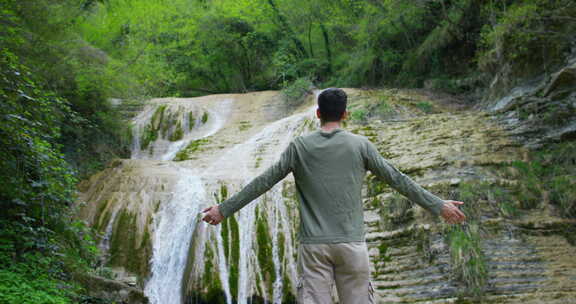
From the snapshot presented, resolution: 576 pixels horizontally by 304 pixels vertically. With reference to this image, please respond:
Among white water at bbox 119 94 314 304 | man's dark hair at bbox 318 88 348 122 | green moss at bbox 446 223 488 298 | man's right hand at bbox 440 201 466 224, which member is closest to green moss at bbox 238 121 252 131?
white water at bbox 119 94 314 304

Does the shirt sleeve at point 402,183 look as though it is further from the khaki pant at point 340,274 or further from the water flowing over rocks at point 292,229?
the water flowing over rocks at point 292,229

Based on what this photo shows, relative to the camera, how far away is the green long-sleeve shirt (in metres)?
2.33

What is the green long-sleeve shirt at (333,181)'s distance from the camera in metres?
2.33

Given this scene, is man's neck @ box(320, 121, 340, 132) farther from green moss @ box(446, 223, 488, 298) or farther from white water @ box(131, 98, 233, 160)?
white water @ box(131, 98, 233, 160)

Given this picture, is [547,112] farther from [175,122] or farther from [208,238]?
[175,122]

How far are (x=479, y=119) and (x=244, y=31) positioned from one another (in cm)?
1497

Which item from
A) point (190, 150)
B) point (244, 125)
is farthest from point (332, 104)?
point (244, 125)

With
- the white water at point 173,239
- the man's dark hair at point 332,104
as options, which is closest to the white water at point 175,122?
the white water at point 173,239

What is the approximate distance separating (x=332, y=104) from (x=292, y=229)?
5.34 metres

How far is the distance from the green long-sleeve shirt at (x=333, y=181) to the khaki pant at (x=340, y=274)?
0.05 meters

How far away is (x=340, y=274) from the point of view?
A: 232 centimetres

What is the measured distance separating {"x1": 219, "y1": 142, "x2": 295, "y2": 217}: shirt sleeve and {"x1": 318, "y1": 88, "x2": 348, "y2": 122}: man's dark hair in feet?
0.87

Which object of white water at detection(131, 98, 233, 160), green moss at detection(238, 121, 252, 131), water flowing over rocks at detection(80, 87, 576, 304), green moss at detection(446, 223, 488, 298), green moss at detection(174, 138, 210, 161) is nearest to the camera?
green moss at detection(446, 223, 488, 298)

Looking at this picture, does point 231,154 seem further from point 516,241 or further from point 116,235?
point 516,241
